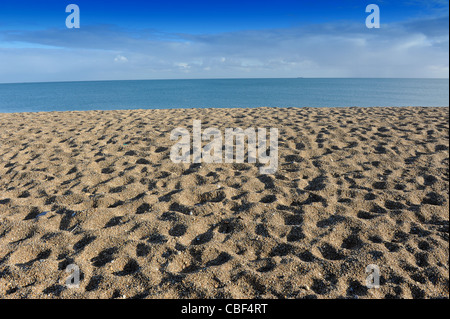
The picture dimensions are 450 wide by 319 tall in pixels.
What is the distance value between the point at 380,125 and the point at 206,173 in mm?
5264

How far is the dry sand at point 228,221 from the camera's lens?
2.49 meters

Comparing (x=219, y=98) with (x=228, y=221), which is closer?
(x=228, y=221)

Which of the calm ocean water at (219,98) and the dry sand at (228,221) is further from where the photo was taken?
the calm ocean water at (219,98)

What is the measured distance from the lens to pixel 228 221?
3.40m

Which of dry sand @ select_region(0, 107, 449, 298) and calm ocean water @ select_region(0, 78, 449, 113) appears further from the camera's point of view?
calm ocean water @ select_region(0, 78, 449, 113)

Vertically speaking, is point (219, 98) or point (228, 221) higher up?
point (219, 98)

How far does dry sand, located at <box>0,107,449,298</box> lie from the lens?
2492mm

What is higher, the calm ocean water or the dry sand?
the calm ocean water

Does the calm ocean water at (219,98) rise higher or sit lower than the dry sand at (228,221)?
higher
